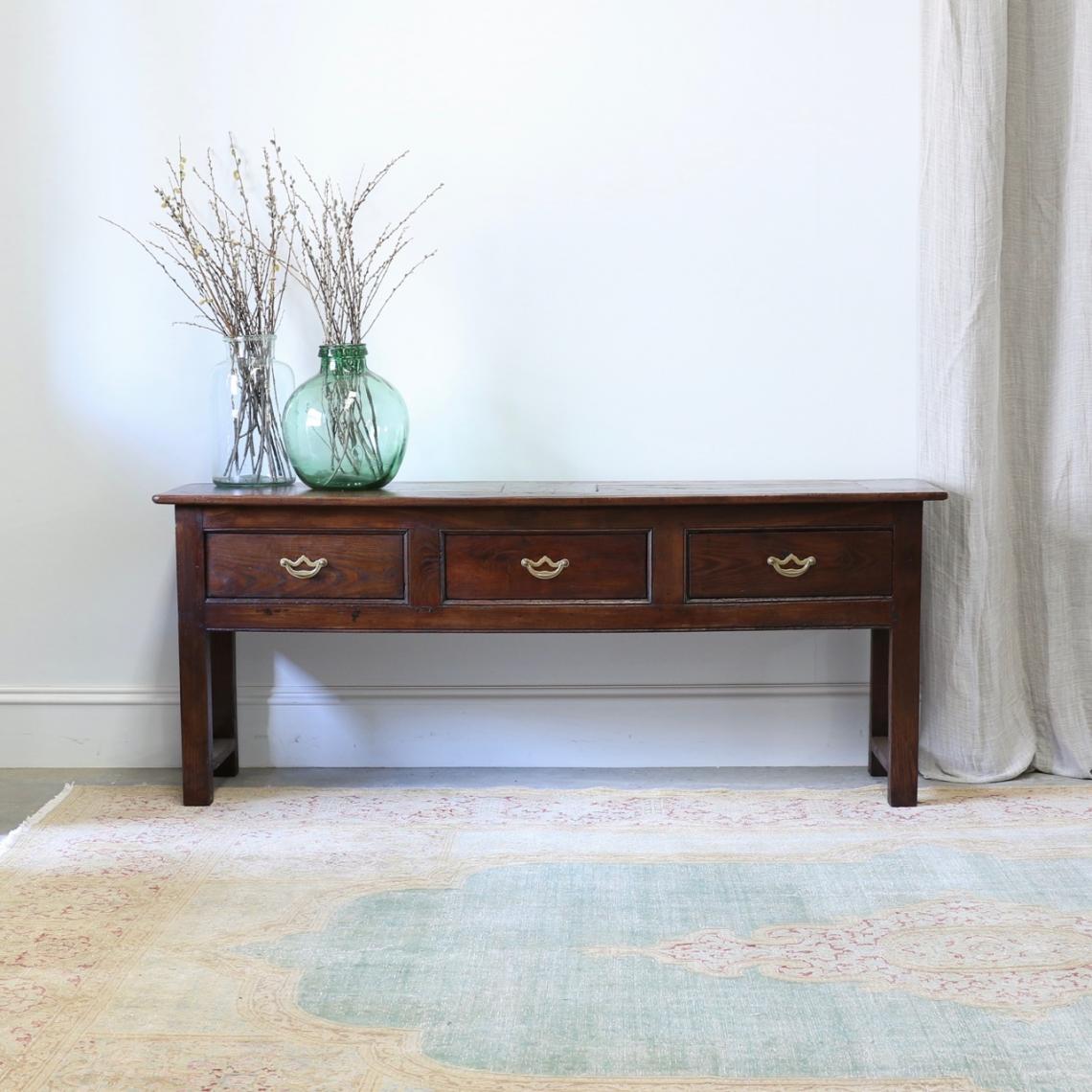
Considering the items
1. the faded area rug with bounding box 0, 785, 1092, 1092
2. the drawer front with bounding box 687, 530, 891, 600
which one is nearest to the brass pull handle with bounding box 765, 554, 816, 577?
the drawer front with bounding box 687, 530, 891, 600

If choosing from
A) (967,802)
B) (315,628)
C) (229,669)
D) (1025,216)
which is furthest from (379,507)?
(1025,216)

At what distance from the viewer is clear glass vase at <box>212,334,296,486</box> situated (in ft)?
8.53

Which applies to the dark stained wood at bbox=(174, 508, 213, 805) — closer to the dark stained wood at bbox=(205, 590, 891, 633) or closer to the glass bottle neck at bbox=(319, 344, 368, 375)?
the dark stained wood at bbox=(205, 590, 891, 633)

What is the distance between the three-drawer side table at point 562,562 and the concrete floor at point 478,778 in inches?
17.0

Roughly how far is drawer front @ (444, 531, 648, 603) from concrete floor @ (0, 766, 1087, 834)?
1.66 ft

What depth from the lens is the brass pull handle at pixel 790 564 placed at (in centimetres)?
242

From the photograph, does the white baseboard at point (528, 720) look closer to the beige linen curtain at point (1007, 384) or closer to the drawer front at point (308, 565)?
the beige linen curtain at point (1007, 384)

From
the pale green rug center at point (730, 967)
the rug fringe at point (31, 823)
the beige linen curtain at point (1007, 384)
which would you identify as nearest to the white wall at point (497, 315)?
the beige linen curtain at point (1007, 384)

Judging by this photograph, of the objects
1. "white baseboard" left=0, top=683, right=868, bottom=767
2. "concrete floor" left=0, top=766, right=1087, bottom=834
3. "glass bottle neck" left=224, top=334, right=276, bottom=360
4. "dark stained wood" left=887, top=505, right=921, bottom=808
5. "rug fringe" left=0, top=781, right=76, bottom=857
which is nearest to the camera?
"rug fringe" left=0, top=781, right=76, bottom=857

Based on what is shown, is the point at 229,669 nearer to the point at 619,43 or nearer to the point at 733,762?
the point at 733,762

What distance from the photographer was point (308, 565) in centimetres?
244

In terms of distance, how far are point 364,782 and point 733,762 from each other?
84cm

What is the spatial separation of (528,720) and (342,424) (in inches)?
32.5

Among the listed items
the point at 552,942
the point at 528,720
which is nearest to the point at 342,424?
the point at 528,720
